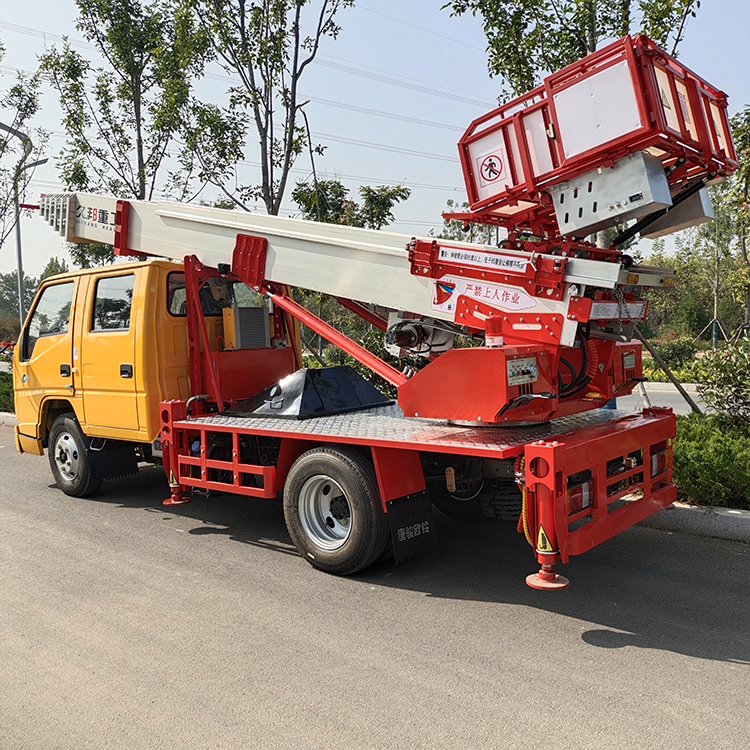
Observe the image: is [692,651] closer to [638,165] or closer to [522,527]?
[522,527]

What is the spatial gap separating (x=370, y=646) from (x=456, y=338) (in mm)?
2575

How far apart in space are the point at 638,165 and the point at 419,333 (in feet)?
6.31

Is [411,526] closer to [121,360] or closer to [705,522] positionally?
[705,522]

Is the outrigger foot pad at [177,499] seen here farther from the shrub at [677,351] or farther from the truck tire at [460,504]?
the shrub at [677,351]

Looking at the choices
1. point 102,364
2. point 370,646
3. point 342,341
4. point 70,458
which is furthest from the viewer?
point 70,458

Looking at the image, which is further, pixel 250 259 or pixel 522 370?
pixel 250 259

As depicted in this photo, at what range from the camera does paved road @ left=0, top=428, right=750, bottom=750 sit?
3.17 metres

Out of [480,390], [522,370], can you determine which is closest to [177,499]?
[480,390]

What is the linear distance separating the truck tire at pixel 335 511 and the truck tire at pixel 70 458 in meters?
3.10

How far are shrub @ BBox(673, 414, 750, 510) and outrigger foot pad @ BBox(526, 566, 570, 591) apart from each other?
2.50 meters

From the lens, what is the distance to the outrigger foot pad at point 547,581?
405 cm

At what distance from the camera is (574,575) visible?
5012 millimetres

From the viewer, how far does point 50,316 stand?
7.84m

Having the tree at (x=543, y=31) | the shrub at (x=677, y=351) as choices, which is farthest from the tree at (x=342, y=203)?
the shrub at (x=677, y=351)
